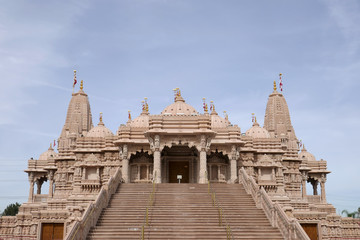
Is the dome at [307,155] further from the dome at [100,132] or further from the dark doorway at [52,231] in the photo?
the dark doorway at [52,231]

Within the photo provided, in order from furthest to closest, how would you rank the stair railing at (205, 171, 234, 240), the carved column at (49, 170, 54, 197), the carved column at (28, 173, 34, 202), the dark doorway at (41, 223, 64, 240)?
the carved column at (28, 173, 34, 202), the carved column at (49, 170, 54, 197), the dark doorway at (41, 223, 64, 240), the stair railing at (205, 171, 234, 240)

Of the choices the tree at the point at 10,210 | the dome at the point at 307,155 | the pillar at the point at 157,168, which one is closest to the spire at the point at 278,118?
the dome at the point at 307,155

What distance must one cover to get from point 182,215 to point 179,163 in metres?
19.1

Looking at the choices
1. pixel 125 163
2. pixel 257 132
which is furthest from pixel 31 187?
pixel 257 132

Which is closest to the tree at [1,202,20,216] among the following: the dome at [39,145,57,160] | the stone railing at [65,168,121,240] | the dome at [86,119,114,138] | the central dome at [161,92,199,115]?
the dome at [39,145,57,160]

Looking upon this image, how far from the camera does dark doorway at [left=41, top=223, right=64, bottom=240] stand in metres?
33.4

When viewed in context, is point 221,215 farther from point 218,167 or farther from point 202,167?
point 218,167

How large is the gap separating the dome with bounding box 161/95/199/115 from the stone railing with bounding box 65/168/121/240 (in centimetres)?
1828

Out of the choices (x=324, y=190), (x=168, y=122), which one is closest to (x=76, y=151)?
(x=168, y=122)

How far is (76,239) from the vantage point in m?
22.7

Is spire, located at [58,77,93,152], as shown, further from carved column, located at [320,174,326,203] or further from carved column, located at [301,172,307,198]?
carved column, located at [320,174,326,203]

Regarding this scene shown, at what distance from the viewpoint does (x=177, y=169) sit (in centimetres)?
4562

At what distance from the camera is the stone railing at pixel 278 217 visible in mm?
23384

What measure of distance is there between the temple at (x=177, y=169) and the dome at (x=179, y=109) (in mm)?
117
